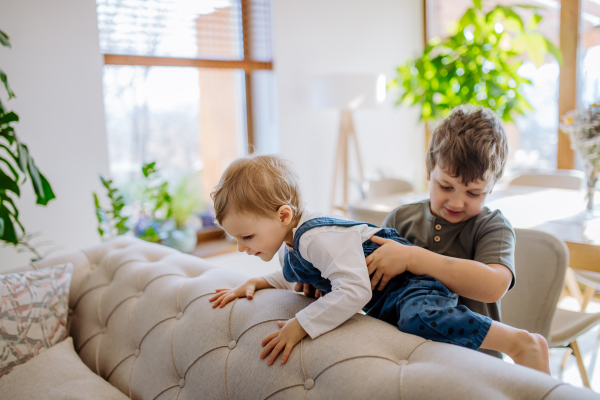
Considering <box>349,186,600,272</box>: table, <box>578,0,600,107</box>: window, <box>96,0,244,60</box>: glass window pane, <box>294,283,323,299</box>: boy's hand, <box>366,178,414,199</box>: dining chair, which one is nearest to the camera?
<box>294,283,323,299</box>: boy's hand

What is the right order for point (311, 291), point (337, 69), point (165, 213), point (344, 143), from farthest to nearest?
point (337, 69) → point (344, 143) → point (165, 213) → point (311, 291)

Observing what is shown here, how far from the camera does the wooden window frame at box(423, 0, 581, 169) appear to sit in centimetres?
374

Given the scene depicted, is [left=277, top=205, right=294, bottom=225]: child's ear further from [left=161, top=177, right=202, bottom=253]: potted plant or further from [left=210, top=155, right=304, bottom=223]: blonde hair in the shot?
[left=161, top=177, right=202, bottom=253]: potted plant

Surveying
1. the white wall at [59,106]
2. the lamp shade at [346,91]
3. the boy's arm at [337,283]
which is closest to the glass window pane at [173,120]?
the white wall at [59,106]

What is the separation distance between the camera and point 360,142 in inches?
180

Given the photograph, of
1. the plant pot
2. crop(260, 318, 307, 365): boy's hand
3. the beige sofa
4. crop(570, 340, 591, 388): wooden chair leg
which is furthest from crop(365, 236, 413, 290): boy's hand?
the plant pot

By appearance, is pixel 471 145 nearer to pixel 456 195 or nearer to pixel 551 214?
pixel 456 195

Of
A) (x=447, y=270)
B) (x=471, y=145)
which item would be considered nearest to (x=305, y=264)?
(x=447, y=270)

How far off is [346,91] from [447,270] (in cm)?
282

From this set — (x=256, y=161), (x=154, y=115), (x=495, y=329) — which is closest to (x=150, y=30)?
(x=154, y=115)

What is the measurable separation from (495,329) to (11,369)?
1392mm

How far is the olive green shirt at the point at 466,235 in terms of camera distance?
1.08m

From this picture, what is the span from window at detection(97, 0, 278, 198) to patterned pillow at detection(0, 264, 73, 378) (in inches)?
76.7

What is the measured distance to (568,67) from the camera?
12.4 ft
